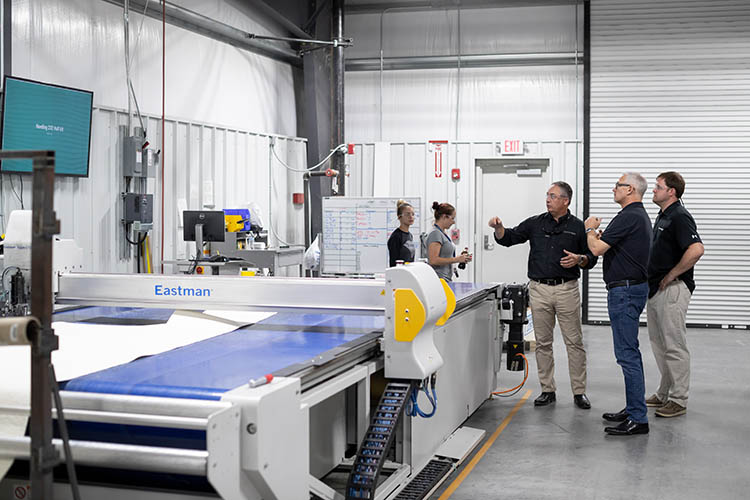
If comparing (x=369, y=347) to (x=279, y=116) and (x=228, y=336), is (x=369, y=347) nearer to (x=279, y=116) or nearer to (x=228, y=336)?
(x=228, y=336)

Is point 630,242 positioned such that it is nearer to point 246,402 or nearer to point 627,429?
point 627,429

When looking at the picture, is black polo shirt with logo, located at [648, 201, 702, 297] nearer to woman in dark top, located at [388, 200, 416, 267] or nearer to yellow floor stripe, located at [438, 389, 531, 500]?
yellow floor stripe, located at [438, 389, 531, 500]

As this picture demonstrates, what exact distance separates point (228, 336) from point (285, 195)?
662cm

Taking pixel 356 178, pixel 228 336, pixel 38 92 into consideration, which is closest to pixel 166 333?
pixel 228 336

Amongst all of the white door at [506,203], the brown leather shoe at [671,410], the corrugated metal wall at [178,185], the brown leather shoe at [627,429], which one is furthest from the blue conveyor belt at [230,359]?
the white door at [506,203]

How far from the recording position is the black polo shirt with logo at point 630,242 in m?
4.72

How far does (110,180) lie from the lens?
6.61 metres

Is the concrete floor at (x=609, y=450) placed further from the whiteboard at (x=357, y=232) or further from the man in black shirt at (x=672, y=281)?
the whiteboard at (x=357, y=232)

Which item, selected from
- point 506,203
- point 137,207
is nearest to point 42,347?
point 137,207

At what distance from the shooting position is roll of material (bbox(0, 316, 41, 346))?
175 centimetres

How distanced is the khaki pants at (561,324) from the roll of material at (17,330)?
3.94 meters

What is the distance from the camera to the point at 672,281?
509 centimetres

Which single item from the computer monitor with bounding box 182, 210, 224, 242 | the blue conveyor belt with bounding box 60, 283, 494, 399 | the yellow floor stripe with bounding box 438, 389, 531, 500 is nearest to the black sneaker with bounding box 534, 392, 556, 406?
the yellow floor stripe with bounding box 438, 389, 531, 500

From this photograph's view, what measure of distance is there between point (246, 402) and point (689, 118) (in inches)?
348
